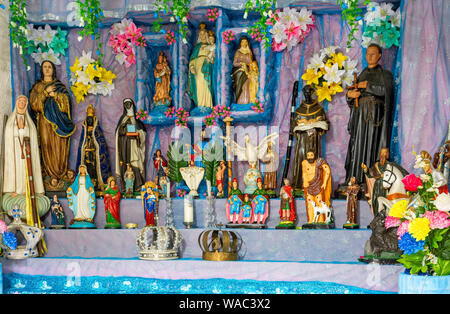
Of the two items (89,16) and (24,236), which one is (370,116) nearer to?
(89,16)

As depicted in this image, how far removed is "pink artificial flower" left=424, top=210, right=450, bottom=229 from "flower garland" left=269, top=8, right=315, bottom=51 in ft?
12.0

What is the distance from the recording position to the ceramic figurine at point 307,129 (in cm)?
732

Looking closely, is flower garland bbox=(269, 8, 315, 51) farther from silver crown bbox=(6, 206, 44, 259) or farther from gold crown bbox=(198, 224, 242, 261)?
silver crown bbox=(6, 206, 44, 259)

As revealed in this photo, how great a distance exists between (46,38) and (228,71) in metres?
2.50

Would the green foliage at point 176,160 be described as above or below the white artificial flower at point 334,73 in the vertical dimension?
below

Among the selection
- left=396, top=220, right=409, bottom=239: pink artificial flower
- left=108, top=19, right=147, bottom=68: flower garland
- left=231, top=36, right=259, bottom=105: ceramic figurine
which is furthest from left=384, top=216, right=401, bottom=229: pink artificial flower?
left=108, top=19, right=147, bottom=68: flower garland

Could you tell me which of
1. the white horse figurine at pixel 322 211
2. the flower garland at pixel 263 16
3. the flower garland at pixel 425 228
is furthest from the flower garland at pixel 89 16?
the flower garland at pixel 425 228

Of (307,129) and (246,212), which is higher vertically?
(307,129)

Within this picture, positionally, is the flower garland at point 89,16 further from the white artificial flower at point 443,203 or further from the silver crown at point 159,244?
the white artificial flower at point 443,203

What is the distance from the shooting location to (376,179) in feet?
21.6

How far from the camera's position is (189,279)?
6086 millimetres

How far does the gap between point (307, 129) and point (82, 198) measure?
270 cm

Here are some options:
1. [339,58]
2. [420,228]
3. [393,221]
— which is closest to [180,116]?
[339,58]

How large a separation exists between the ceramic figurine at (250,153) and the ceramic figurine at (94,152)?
1.57 meters
